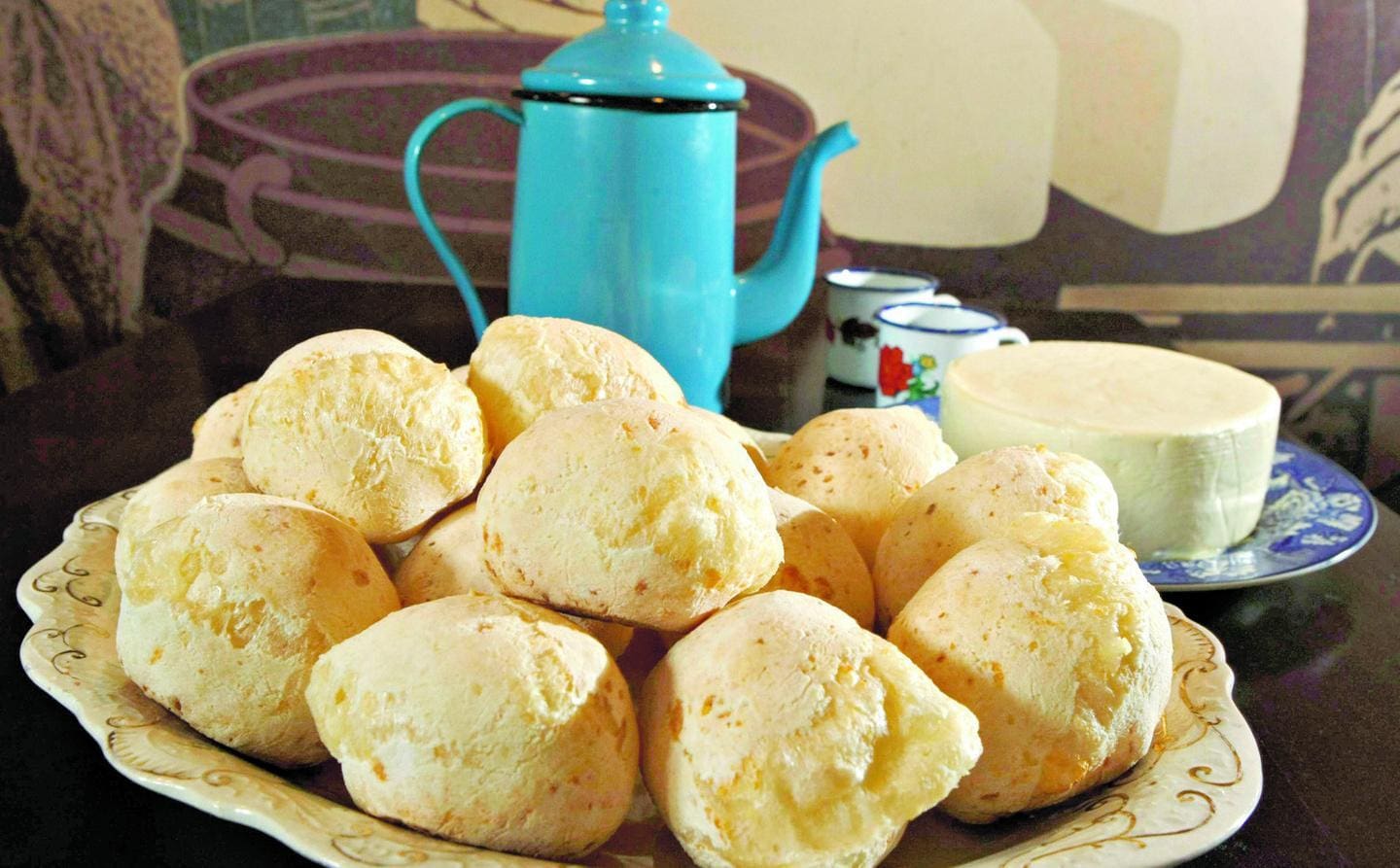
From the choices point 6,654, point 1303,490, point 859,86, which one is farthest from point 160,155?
point 1303,490

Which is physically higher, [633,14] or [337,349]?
[633,14]

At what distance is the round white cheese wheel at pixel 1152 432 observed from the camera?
731mm

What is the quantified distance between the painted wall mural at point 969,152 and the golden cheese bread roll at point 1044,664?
1188 mm

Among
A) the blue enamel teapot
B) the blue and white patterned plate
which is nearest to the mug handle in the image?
the blue enamel teapot

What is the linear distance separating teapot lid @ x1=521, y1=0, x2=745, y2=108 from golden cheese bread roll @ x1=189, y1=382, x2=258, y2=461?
1.19 ft

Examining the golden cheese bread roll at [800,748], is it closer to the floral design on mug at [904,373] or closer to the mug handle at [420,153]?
the mug handle at [420,153]

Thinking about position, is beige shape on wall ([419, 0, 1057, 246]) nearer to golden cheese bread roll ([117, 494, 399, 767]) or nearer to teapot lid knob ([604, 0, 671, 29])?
teapot lid knob ([604, 0, 671, 29])

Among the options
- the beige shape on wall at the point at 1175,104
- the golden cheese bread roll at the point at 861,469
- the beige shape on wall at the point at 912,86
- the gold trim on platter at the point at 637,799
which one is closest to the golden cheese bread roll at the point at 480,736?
the gold trim on platter at the point at 637,799

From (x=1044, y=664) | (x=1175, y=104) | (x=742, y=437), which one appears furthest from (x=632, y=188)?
(x=1175, y=104)

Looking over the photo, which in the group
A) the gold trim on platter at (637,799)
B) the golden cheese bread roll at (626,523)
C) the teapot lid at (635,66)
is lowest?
the gold trim on platter at (637,799)

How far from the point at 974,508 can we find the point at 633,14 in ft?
1.74

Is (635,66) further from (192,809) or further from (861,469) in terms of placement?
(192,809)

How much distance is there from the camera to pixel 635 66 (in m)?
0.83

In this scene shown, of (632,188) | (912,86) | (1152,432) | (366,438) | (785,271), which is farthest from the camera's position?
(912,86)
